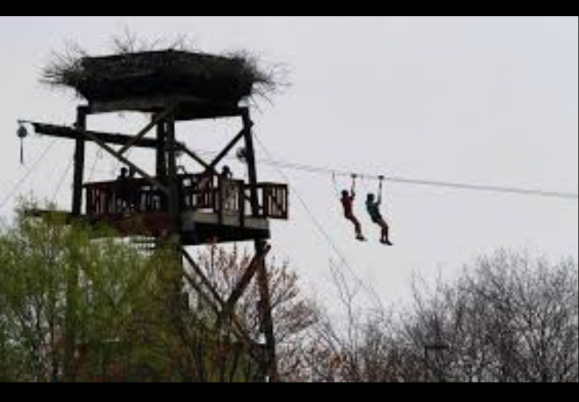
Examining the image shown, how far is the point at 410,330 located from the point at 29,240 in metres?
20.9

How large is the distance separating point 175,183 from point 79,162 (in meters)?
2.16

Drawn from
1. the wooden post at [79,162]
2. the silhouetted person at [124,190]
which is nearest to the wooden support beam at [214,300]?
the silhouetted person at [124,190]

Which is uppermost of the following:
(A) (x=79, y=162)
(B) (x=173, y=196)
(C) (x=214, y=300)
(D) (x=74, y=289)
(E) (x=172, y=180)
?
(A) (x=79, y=162)

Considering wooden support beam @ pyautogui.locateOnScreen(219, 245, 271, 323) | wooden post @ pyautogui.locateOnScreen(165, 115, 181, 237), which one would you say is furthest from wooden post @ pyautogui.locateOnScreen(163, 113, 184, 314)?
wooden support beam @ pyautogui.locateOnScreen(219, 245, 271, 323)

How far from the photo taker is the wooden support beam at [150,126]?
35000 millimetres

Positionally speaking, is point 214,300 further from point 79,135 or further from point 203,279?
point 79,135

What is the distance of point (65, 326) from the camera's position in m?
38.6

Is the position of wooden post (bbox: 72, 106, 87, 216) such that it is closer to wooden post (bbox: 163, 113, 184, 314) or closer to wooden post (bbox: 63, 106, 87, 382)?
wooden post (bbox: 63, 106, 87, 382)

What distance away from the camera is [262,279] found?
3716cm

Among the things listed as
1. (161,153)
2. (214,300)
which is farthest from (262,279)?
(161,153)

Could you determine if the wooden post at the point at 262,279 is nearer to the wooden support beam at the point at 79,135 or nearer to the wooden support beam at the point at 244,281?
the wooden support beam at the point at 244,281
